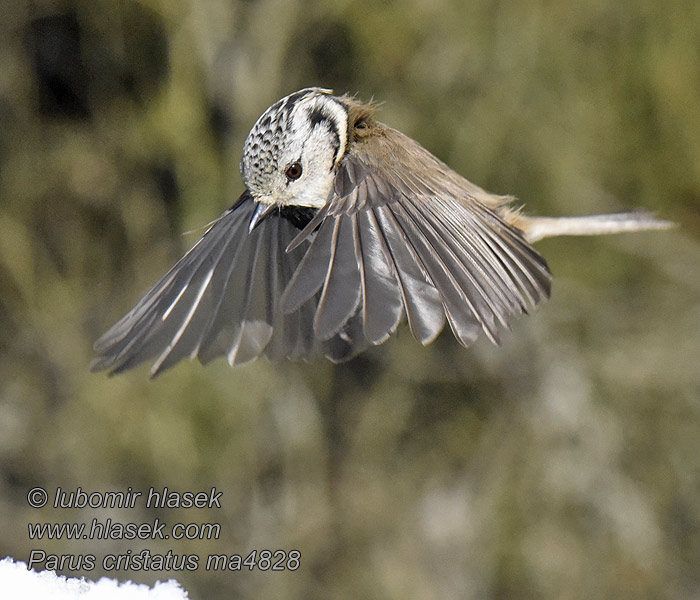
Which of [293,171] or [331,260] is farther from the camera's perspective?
[293,171]

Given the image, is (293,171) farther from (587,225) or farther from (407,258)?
(587,225)

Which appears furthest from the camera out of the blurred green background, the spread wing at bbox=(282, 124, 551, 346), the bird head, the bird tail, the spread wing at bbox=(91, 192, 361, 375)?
the blurred green background

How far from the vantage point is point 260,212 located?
2057 millimetres

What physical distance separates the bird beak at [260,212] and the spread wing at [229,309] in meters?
0.09

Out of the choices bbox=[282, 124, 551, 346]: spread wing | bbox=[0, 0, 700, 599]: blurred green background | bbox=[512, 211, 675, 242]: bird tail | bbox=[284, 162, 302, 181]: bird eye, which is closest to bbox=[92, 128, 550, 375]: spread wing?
bbox=[282, 124, 551, 346]: spread wing

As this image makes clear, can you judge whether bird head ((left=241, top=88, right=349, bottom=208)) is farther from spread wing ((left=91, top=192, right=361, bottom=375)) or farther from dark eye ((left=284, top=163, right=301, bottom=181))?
spread wing ((left=91, top=192, right=361, bottom=375))

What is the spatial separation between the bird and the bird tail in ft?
0.76

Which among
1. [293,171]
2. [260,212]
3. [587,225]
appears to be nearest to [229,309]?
[260,212]

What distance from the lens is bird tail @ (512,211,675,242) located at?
8.34ft

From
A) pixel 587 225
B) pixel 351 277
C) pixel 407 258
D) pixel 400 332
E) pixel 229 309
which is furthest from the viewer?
pixel 400 332

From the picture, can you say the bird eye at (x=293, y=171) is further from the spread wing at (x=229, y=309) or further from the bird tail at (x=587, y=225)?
the bird tail at (x=587, y=225)

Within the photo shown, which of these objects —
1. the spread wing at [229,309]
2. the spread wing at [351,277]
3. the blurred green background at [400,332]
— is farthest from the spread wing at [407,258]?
the blurred green background at [400,332]

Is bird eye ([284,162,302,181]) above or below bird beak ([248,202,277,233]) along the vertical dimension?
above

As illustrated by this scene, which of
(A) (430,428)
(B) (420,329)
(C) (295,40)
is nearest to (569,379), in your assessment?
(A) (430,428)
